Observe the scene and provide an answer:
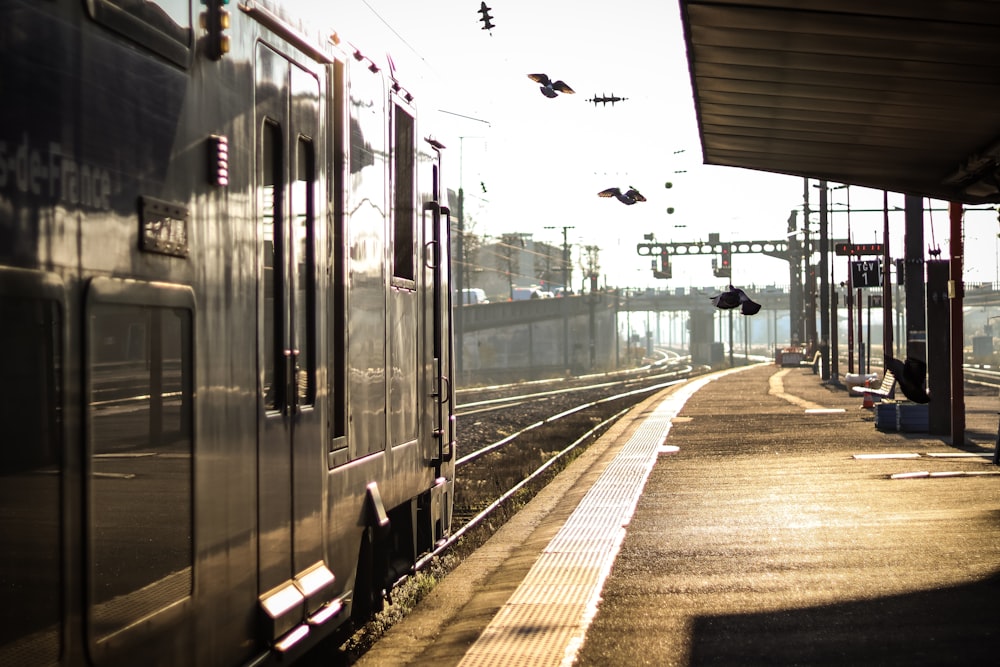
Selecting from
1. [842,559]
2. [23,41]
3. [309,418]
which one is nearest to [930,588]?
[842,559]

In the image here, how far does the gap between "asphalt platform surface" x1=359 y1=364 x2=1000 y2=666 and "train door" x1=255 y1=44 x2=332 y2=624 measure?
1.75 m

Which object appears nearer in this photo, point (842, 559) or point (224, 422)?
point (224, 422)

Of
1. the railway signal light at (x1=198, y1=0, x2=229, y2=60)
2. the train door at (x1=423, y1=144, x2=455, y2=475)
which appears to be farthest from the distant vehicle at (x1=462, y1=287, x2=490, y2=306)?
the railway signal light at (x1=198, y1=0, x2=229, y2=60)

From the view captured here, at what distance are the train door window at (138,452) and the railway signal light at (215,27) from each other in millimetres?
1037

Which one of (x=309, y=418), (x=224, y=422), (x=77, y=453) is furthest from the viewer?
(x=309, y=418)

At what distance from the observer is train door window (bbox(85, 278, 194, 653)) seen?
13.1 feet

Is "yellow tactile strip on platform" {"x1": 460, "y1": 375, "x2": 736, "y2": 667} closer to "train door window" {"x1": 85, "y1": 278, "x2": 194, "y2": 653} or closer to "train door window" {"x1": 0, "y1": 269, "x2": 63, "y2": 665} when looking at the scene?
"train door window" {"x1": 85, "y1": 278, "x2": 194, "y2": 653}

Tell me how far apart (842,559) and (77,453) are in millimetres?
7614

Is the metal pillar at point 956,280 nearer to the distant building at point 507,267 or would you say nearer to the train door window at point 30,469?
the train door window at point 30,469

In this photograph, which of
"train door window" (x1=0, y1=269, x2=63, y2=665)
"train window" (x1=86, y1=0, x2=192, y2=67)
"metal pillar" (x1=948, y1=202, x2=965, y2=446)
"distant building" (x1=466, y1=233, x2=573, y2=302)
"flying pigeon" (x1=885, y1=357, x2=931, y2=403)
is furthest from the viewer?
"distant building" (x1=466, y1=233, x2=573, y2=302)

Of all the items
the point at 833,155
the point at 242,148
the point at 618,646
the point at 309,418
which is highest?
the point at 833,155

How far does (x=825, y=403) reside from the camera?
31.8 meters

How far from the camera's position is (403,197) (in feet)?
27.3

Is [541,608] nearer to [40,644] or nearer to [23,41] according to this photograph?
[40,644]
